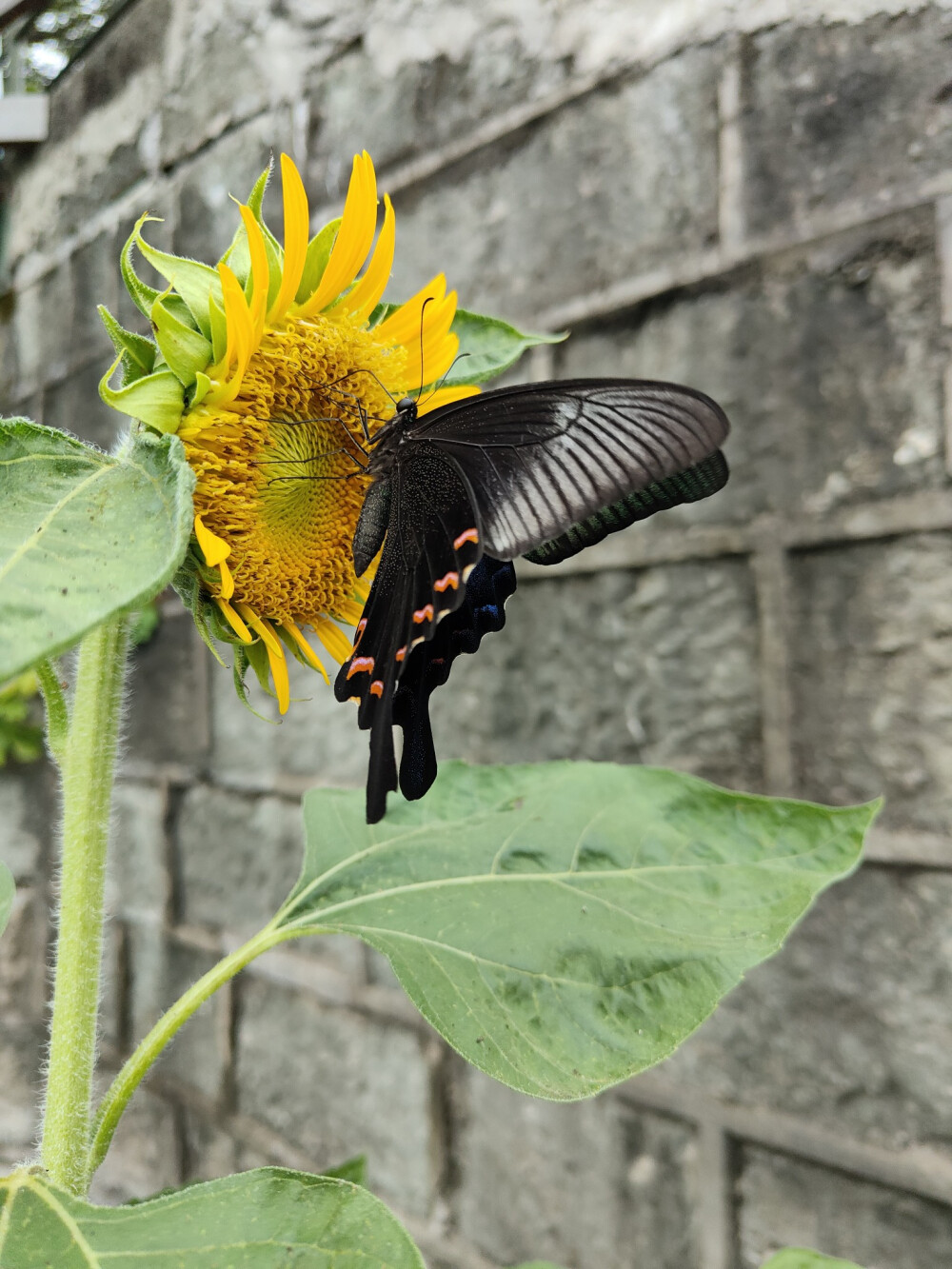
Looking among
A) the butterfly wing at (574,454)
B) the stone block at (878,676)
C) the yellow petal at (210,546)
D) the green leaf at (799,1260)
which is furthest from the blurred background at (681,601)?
the yellow petal at (210,546)

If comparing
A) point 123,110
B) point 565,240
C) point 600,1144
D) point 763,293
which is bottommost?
point 600,1144

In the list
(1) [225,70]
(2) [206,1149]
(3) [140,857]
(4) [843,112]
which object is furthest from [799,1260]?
(1) [225,70]

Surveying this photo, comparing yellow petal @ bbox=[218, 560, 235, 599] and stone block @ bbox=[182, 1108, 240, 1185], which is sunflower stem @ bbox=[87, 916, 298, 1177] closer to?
yellow petal @ bbox=[218, 560, 235, 599]

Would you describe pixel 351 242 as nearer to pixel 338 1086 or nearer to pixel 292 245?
pixel 292 245

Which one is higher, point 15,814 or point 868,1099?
point 15,814

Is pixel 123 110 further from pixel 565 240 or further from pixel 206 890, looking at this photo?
pixel 206 890

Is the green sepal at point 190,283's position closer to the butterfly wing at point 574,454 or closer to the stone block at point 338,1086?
the butterfly wing at point 574,454

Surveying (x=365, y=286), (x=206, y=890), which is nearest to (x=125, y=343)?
(x=365, y=286)
